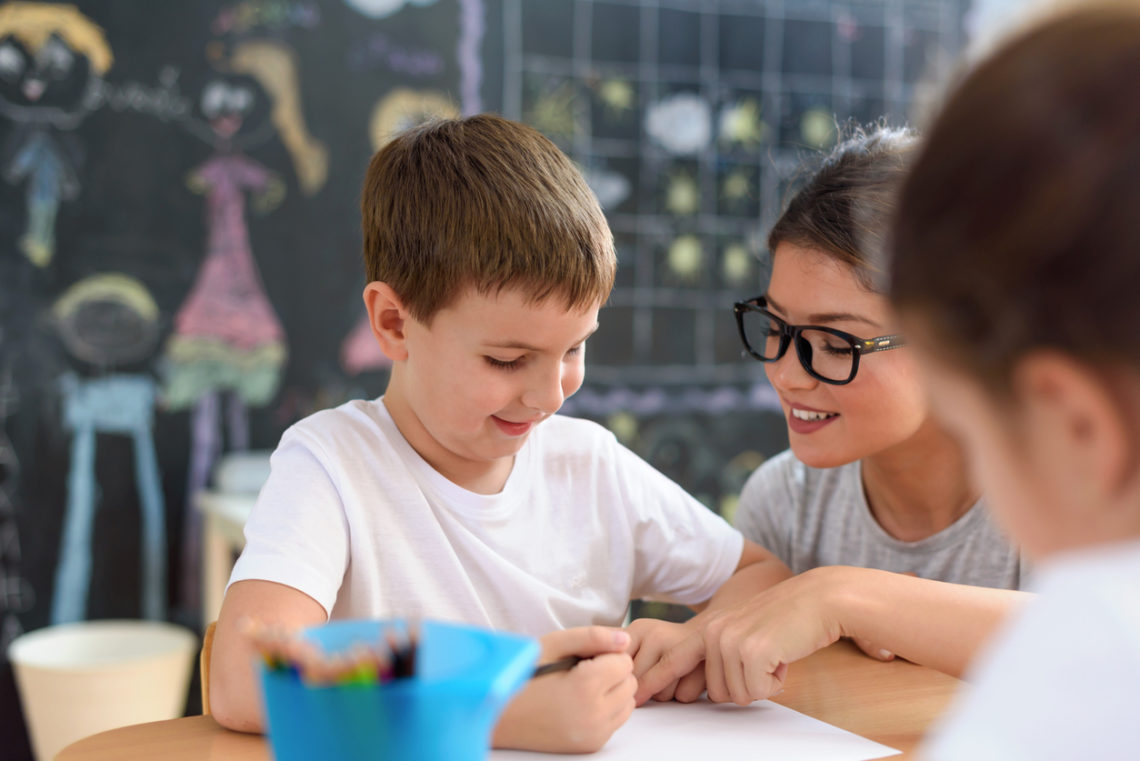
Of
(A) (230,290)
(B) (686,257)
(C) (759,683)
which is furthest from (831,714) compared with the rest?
(B) (686,257)

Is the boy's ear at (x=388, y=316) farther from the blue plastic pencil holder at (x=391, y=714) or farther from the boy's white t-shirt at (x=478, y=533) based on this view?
the blue plastic pencil holder at (x=391, y=714)

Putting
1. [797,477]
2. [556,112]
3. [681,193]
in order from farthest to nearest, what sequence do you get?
[681,193]
[556,112]
[797,477]

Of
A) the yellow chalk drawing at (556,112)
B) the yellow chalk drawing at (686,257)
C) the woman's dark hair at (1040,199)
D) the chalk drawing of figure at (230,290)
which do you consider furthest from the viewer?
the yellow chalk drawing at (686,257)

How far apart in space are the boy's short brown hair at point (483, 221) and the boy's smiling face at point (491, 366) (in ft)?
0.05

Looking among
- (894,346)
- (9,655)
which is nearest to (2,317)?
(9,655)

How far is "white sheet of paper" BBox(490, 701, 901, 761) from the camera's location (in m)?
0.72

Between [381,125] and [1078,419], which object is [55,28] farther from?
[1078,419]

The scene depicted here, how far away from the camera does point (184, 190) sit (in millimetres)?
2354

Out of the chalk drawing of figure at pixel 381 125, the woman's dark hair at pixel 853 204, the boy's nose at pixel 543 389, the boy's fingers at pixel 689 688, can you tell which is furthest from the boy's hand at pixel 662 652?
the chalk drawing of figure at pixel 381 125

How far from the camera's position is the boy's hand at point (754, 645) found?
826 mm

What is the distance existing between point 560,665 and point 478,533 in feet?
1.01

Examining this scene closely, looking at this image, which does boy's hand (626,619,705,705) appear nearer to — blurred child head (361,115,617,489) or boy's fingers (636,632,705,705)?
boy's fingers (636,632,705,705)

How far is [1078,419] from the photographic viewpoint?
15.4 inches

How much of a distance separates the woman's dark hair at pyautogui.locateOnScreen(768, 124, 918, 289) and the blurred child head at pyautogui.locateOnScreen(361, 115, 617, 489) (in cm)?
25
